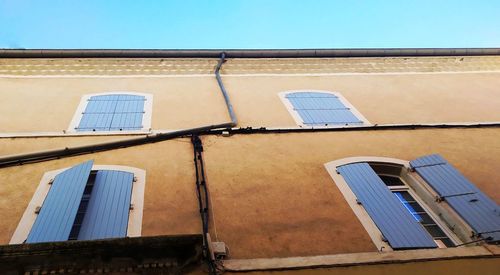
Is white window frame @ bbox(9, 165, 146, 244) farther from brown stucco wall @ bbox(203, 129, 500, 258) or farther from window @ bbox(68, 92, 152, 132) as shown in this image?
window @ bbox(68, 92, 152, 132)

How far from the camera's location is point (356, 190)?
20.7ft

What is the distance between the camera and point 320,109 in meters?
9.21

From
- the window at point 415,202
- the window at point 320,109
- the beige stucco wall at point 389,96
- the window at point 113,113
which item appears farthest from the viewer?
the beige stucco wall at point 389,96

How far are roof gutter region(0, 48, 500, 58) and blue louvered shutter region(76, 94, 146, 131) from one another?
76.5 inches

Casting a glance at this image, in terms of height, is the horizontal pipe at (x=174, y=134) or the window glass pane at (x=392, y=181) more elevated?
the horizontal pipe at (x=174, y=134)

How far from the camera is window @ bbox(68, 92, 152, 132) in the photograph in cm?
801

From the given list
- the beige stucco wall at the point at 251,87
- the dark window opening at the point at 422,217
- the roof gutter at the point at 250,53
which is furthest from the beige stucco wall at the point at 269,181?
the roof gutter at the point at 250,53

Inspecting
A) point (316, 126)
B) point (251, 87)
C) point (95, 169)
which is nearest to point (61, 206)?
point (95, 169)

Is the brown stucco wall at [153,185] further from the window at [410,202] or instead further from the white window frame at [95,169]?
the window at [410,202]

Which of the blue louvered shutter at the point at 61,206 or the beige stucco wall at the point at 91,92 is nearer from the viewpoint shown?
the blue louvered shutter at the point at 61,206

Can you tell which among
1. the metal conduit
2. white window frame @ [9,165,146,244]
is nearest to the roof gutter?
the metal conduit

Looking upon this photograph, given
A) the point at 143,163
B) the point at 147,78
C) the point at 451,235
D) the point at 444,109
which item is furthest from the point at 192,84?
the point at 451,235

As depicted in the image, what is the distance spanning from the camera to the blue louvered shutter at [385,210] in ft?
17.4

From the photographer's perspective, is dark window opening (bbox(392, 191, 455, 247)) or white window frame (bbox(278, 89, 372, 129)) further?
white window frame (bbox(278, 89, 372, 129))
